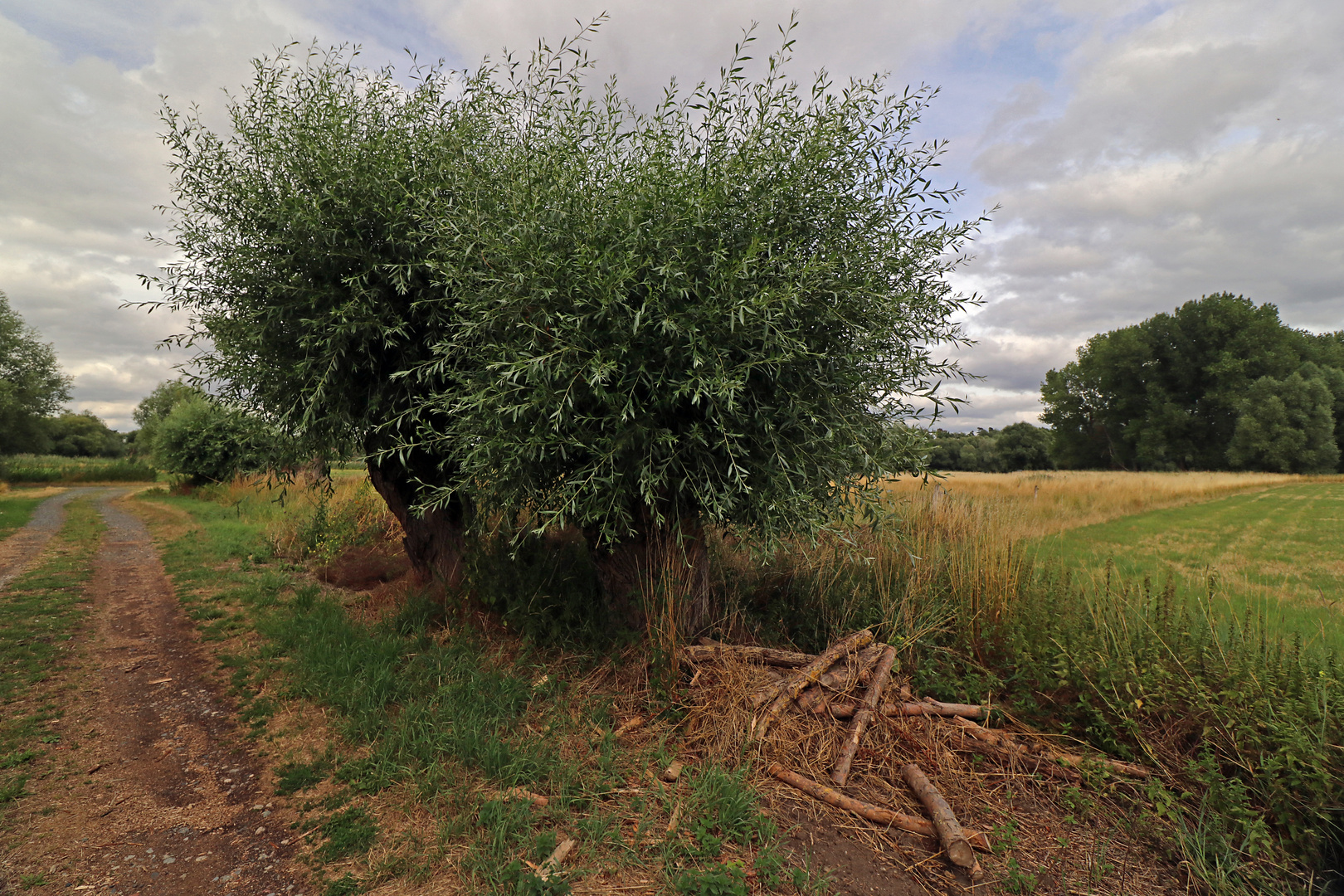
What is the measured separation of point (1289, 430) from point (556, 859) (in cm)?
7154

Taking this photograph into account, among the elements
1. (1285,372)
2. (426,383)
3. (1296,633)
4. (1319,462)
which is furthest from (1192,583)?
(1285,372)

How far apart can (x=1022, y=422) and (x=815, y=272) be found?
9513 centimetres

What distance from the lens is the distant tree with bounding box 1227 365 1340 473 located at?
168 feet

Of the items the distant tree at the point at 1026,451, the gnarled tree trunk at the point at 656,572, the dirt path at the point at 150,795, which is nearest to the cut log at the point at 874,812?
the gnarled tree trunk at the point at 656,572

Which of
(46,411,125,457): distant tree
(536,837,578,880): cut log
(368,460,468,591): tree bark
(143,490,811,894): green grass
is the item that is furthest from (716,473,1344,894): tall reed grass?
(46,411,125,457): distant tree

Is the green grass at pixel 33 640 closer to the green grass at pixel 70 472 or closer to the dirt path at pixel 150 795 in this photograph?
the dirt path at pixel 150 795

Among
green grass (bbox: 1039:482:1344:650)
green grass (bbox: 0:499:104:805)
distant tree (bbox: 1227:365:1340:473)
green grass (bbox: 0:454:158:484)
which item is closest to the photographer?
green grass (bbox: 0:499:104:805)

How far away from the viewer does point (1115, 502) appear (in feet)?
72.0

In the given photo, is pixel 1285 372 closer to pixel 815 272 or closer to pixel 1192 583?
pixel 1192 583

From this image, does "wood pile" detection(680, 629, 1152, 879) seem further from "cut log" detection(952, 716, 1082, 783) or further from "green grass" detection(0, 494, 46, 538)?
"green grass" detection(0, 494, 46, 538)

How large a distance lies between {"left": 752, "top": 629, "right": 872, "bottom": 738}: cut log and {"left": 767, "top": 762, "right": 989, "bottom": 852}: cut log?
424mm

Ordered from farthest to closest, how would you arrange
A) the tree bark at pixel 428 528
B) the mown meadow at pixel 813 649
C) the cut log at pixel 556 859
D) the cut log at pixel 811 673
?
the tree bark at pixel 428 528 < the cut log at pixel 811 673 < the mown meadow at pixel 813 649 < the cut log at pixel 556 859

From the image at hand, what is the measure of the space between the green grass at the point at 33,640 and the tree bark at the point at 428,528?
12.0 ft

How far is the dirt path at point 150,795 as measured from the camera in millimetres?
3404
